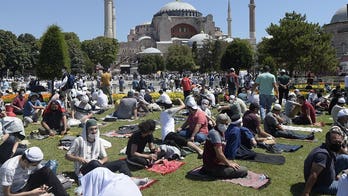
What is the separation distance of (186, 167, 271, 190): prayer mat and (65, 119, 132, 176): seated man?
0.97m

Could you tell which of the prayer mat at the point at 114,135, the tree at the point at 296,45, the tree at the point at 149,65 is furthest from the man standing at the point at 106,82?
the tree at the point at 149,65

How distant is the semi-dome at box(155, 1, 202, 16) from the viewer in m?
107

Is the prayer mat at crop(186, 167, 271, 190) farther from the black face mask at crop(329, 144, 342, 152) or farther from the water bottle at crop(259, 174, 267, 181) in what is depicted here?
the black face mask at crop(329, 144, 342, 152)

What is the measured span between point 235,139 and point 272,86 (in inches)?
185

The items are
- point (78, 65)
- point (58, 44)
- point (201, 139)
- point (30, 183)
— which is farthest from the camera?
point (78, 65)

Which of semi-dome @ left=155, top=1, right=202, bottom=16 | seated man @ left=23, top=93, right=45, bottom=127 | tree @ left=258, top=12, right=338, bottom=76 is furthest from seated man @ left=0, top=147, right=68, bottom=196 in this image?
semi-dome @ left=155, top=1, right=202, bottom=16

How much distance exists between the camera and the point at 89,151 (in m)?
6.05

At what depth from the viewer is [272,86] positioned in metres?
11.2

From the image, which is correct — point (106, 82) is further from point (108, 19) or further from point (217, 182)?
point (108, 19)

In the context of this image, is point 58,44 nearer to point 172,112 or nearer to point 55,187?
point 172,112

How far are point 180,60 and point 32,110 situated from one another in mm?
57344

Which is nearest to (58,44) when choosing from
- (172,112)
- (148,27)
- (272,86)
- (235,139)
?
(272,86)

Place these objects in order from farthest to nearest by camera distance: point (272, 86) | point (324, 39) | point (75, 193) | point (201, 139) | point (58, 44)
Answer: point (324, 39), point (58, 44), point (272, 86), point (201, 139), point (75, 193)

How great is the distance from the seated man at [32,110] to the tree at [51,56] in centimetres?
1195
